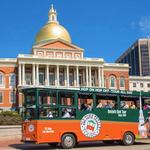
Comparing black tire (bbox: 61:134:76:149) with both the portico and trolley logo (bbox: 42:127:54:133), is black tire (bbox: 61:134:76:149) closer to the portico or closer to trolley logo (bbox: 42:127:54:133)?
trolley logo (bbox: 42:127:54:133)

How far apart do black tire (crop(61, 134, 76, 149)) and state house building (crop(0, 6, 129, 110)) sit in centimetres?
6607

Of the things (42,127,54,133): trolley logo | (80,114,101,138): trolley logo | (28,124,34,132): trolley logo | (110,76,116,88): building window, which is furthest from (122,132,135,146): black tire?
(110,76,116,88): building window

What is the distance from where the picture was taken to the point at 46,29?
102m

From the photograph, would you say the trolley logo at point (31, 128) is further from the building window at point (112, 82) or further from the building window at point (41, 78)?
the building window at point (112, 82)

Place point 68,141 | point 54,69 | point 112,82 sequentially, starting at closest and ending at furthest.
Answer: point 68,141, point 54,69, point 112,82

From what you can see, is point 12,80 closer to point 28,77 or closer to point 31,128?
point 28,77

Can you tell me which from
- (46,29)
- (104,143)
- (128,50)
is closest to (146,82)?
(46,29)

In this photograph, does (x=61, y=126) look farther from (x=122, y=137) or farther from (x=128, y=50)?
(x=128, y=50)

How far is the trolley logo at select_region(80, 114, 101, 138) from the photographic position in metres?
25.1

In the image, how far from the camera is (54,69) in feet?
319

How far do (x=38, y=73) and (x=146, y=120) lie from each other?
68.8m

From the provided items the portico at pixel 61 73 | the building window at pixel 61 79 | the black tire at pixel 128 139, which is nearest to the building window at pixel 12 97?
the portico at pixel 61 73

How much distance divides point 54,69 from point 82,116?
72.7 meters

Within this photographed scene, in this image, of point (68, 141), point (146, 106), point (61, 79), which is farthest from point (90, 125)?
point (61, 79)
